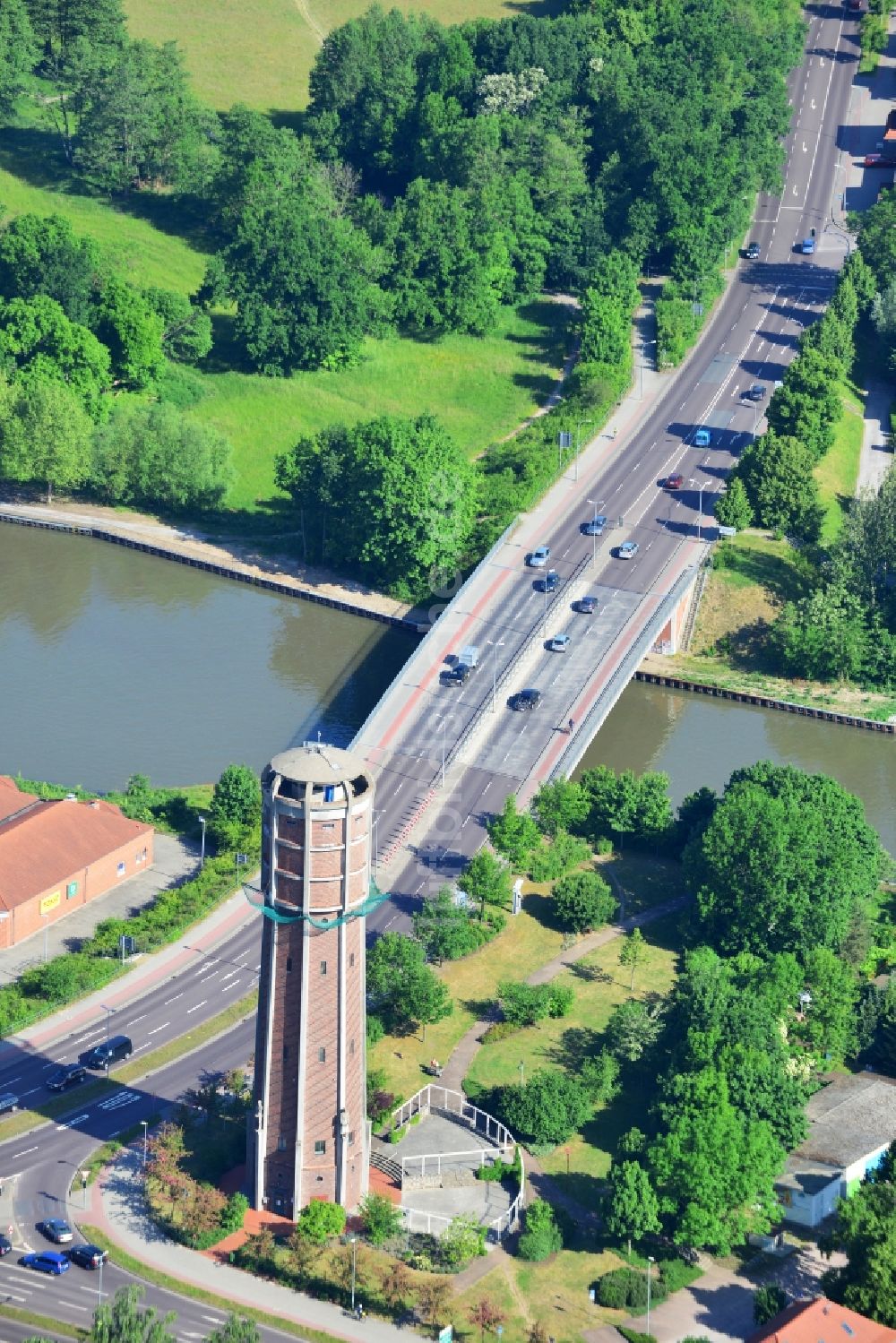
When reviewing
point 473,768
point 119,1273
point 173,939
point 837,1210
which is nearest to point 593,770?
point 473,768

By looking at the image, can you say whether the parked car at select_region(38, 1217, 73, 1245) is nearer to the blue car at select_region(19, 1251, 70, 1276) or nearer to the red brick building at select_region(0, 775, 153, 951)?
A: the blue car at select_region(19, 1251, 70, 1276)

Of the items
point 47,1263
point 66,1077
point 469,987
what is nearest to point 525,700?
point 469,987

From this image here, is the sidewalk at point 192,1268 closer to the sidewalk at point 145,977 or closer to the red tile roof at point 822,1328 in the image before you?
the sidewalk at point 145,977

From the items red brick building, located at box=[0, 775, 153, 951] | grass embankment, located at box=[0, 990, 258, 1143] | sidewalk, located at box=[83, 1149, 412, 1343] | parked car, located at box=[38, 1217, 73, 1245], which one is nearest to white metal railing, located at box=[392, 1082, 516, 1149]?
grass embankment, located at box=[0, 990, 258, 1143]

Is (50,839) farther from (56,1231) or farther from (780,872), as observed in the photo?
(780,872)

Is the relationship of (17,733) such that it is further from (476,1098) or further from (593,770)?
(476,1098)

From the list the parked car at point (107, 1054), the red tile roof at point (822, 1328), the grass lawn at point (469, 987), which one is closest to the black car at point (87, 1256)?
the parked car at point (107, 1054)
